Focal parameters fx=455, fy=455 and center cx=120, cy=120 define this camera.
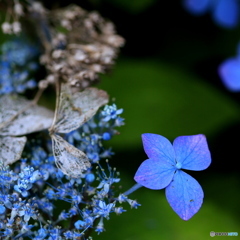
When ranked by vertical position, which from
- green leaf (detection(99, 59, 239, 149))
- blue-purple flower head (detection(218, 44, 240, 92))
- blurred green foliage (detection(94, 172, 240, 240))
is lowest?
blurred green foliage (detection(94, 172, 240, 240))

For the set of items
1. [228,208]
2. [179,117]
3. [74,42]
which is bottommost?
[228,208]

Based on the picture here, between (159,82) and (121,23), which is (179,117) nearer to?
(159,82)

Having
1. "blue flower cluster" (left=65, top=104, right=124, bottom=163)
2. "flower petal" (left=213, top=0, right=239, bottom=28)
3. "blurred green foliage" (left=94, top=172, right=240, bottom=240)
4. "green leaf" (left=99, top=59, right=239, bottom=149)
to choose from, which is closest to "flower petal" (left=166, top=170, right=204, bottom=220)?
"blue flower cluster" (left=65, top=104, right=124, bottom=163)

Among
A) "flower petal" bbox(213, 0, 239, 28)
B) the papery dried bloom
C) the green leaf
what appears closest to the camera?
the papery dried bloom

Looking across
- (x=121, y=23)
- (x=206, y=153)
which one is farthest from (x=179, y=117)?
(x=206, y=153)

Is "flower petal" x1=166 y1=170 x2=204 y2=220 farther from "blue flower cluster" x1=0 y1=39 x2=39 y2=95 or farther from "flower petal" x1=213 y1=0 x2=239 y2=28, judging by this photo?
"flower petal" x1=213 y1=0 x2=239 y2=28

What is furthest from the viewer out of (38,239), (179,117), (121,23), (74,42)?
(121,23)

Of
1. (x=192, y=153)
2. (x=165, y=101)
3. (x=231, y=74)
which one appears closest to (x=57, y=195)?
(x=192, y=153)
